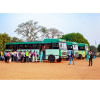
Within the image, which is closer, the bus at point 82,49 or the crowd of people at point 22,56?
the crowd of people at point 22,56

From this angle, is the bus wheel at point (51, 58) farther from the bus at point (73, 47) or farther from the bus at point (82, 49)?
the bus at point (82, 49)

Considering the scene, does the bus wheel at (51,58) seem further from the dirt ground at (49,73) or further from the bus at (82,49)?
the bus at (82,49)

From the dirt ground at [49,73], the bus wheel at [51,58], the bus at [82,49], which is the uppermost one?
the bus at [82,49]

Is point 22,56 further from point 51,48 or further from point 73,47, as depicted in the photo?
point 73,47

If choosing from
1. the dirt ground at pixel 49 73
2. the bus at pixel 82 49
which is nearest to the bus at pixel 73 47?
the bus at pixel 82 49

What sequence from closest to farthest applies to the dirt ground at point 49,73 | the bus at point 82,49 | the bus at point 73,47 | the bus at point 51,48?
the dirt ground at point 49,73, the bus at point 51,48, the bus at point 73,47, the bus at point 82,49

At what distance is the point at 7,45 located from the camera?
21250mm

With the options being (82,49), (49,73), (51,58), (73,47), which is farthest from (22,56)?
(82,49)

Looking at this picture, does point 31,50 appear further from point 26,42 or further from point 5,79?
point 5,79

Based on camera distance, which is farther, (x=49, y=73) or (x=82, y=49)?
(x=82, y=49)

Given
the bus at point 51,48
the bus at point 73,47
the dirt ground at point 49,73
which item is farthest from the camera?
the bus at point 73,47

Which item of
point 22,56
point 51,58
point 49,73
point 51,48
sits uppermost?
point 51,48

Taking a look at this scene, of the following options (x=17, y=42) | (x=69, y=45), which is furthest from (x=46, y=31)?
(x=69, y=45)

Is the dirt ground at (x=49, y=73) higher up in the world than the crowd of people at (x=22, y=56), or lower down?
lower down
